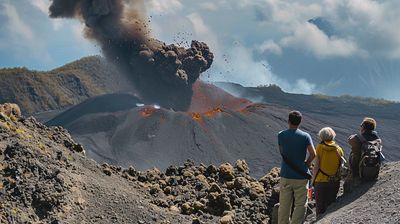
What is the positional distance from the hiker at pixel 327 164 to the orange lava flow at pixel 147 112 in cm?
→ 3708

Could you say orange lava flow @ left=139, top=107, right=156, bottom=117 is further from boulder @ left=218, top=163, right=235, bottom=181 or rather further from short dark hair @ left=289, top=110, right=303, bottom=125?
short dark hair @ left=289, top=110, right=303, bottom=125

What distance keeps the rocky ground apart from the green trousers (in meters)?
4.67

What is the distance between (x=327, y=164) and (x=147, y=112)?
3831cm

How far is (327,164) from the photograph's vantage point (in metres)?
9.16

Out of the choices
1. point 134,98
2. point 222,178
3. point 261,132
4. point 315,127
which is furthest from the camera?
point 134,98

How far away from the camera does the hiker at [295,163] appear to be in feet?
26.0

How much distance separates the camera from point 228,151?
4012cm

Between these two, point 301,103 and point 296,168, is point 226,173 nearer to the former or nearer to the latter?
point 296,168

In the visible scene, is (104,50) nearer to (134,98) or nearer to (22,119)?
(134,98)

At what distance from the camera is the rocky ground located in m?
11.1

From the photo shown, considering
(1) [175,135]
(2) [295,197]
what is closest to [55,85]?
(1) [175,135]

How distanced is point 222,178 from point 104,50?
3704 cm

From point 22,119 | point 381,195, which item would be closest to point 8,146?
point 22,119

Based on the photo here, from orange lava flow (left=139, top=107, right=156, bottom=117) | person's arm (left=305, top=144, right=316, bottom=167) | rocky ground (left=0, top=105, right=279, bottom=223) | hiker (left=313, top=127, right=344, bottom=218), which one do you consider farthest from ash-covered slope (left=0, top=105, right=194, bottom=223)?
orange lava flow (left=139, top=107, right=156, bottom=117)
